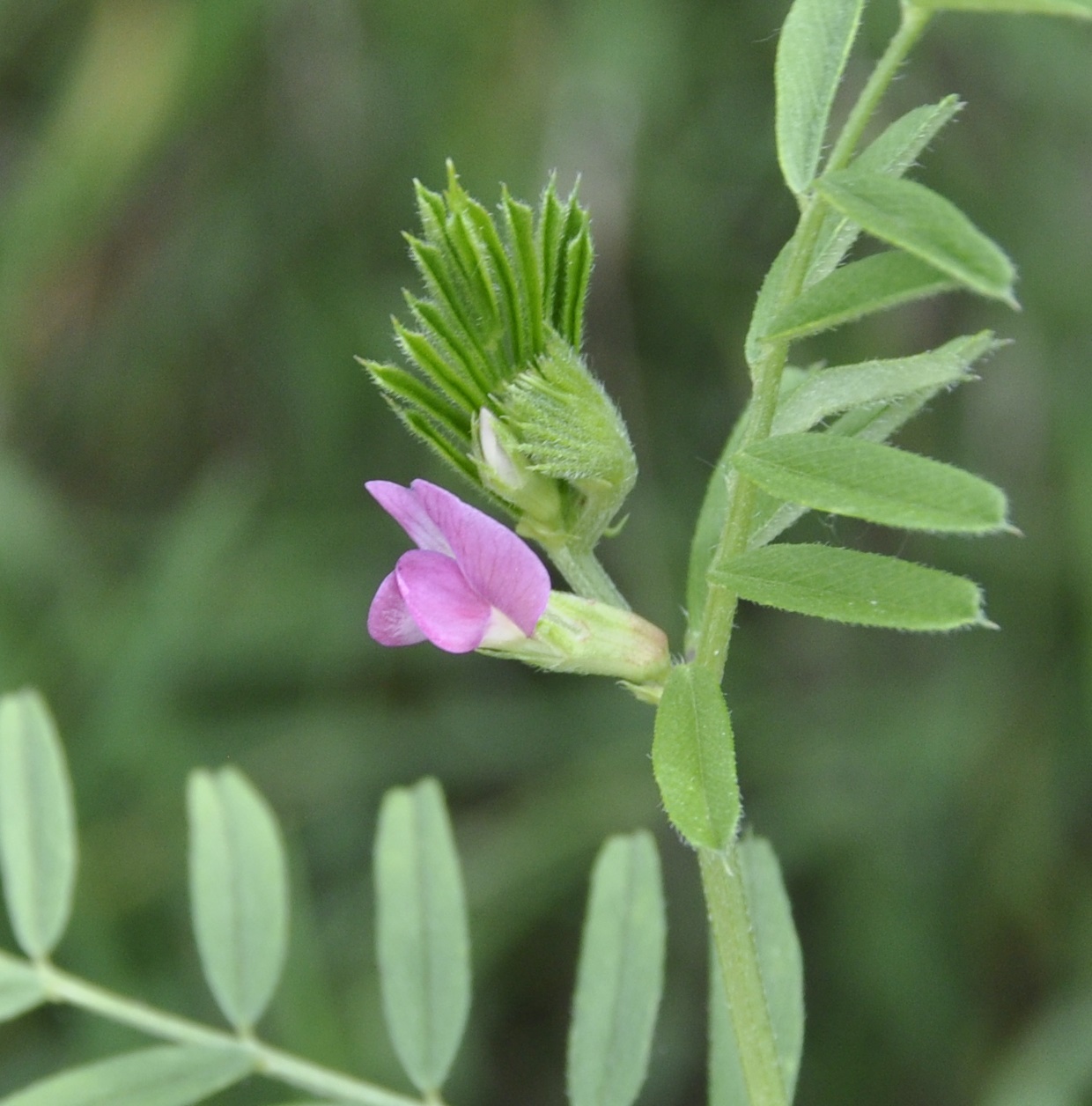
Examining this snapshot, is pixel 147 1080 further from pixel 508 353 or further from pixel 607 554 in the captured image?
pixel 607 554

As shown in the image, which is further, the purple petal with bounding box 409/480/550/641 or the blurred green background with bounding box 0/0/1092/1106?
the blurred green background with bounding box 0/0/1092/1106

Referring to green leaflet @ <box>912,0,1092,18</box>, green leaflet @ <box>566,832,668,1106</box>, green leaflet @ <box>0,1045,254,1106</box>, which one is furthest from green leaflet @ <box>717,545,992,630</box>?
green leaflet @ <box>0,1045,254,1106</box>

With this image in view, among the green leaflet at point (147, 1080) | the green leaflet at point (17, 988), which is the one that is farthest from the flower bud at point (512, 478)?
the green leaflet at point (17, 988)

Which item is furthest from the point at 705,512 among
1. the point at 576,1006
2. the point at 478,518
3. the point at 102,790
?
the point at 102,790

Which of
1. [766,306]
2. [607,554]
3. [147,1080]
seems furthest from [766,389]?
[607,554]

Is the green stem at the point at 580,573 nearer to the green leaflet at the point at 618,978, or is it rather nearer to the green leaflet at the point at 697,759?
the green leaflet at the point at 697,759

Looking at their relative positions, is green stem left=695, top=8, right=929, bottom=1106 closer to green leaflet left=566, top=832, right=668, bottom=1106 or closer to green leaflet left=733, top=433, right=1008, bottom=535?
green leaflet left=733, top=433, right=1008, bottom=535
